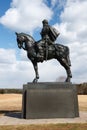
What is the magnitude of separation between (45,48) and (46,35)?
2.24 ft

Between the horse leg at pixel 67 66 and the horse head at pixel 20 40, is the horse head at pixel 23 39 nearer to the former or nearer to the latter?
the horse head at pixel 20 40

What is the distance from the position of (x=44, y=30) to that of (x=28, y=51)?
4.10 feet

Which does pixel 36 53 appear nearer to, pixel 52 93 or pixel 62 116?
pixel 52 93

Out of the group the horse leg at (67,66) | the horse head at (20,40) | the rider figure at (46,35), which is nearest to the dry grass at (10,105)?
the horse head at (20,40)

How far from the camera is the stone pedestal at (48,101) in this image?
1636 centimetres

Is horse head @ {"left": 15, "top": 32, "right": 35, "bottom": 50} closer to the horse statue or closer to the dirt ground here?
the horse statue

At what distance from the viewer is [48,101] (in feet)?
53.9

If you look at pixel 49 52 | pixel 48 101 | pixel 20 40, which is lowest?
pixel 48 101

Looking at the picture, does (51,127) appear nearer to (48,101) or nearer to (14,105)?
(48,101)

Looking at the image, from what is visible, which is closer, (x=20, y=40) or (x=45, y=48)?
(x=45, y=48)

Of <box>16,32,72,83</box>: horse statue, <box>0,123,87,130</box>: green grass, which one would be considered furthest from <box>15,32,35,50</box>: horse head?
<box>0,123,87,130</box>: green grass

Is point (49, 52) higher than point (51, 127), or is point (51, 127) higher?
point (49, 52)

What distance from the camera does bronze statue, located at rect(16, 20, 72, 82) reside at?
56.0ft

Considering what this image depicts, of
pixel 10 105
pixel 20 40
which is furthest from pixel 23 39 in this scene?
pixel 10 105
